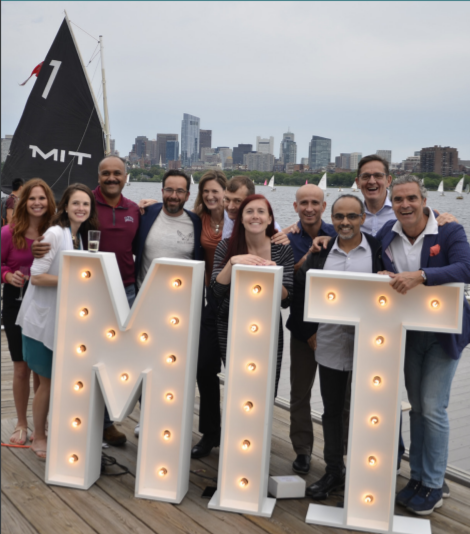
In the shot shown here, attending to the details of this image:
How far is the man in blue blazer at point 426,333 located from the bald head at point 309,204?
0.40m

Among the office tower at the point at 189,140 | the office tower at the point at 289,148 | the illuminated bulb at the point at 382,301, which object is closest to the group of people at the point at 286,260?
the illuminated bulb at the point at 382,301

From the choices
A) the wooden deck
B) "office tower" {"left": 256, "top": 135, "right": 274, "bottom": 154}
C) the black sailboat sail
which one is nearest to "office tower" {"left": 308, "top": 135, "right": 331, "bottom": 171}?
"office tower" {"left": 256, "top": 135, "right": 274, "bottom": 154}

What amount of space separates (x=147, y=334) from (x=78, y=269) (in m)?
0.49

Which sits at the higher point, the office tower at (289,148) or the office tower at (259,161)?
the office tower at (289,148)

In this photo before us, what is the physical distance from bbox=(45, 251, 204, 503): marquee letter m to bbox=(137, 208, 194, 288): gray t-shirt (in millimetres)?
450

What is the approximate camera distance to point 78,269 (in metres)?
2.89

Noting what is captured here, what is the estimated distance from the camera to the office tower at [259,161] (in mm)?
5880

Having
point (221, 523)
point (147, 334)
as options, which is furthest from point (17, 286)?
point (221, 523)

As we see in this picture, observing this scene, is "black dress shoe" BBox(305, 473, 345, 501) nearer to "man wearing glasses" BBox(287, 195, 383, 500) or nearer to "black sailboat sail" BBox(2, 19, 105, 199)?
"man wearing glasses" BBox(287, 195, 383, 500)

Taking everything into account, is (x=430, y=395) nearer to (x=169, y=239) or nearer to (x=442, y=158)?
(x=169, y=239)

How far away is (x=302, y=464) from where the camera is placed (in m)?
3.20

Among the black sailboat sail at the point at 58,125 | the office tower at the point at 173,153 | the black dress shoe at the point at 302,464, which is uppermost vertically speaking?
the black sailboat sail at the point at 58,125

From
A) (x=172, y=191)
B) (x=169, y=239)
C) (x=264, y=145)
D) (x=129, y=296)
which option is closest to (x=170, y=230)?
(x=169, y=239)

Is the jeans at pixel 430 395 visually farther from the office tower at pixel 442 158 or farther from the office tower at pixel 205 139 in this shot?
the office tower at pixel 205 139
